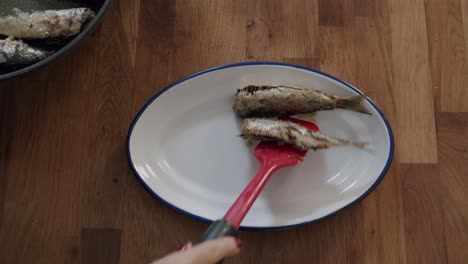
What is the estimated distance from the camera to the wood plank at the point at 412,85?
3.74 ft

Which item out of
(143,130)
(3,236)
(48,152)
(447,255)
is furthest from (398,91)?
(3,236)

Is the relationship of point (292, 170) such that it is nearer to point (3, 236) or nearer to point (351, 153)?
point (351, 153)

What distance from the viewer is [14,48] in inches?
38.3

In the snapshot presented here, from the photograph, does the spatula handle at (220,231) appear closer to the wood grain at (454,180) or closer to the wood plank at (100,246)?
the wood plank at (100,246)

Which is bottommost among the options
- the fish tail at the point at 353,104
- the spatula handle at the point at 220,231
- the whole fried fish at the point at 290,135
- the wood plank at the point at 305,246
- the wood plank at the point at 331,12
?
the wood plank at the point at 305,246

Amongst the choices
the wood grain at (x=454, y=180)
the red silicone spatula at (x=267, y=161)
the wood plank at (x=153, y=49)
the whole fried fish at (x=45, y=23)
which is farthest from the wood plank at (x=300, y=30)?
the whole fried fish at (x=45, y=23)

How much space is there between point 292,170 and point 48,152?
71cm

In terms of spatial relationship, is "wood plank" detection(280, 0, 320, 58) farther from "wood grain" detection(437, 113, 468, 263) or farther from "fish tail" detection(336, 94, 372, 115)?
"wood grain" detection(437, 113, 468, 263)

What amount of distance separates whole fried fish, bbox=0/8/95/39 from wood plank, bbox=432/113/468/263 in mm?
1071

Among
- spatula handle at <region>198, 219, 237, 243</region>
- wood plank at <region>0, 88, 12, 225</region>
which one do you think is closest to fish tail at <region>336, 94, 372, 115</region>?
spatula handle at <region>198, 219, 237, 243</region>

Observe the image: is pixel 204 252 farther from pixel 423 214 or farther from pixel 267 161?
pixel 423 214

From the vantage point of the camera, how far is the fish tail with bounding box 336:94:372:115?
1038 millimetres

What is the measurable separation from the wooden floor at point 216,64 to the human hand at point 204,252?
0.33 meters

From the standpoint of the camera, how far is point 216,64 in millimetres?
1152
